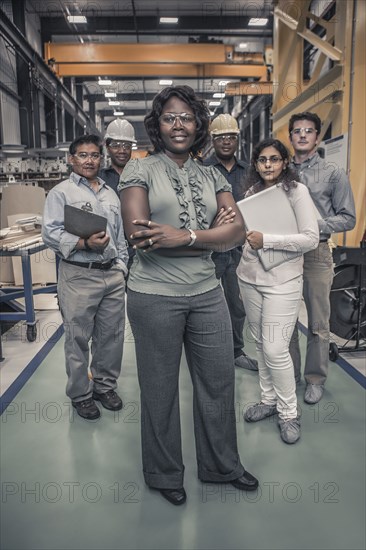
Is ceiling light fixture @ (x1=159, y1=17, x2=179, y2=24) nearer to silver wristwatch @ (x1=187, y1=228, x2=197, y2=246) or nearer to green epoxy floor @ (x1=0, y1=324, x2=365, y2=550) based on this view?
green epoxy floor @ (x1=0, y1=324, x2=365, y2=550)

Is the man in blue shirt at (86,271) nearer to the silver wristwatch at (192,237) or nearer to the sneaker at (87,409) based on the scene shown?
the sneaker at (87,409)

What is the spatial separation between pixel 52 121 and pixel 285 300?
1216 centimetres

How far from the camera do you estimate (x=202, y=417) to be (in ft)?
6.45

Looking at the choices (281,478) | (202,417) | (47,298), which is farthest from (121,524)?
(47,298)

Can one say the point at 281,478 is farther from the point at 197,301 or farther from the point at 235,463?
the point at 197,301

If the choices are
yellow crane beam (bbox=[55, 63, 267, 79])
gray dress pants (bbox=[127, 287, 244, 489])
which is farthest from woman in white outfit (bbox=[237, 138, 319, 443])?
yellow crane beam (bbox=[55, 63, 267, 79])

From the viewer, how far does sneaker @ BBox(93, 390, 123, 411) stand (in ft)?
9.44

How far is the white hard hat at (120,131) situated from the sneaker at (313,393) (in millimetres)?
2272

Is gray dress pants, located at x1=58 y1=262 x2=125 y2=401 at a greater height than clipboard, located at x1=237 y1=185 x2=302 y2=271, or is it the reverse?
clipboard, located at x1=237 y1=185 x2=302 y2=271

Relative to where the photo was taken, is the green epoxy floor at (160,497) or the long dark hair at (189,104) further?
the green epoxy floor at (160,497)

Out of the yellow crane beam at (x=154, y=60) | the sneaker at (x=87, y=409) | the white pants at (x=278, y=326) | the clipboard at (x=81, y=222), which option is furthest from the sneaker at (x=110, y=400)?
the yellow crane beam at (x=154, y=60)

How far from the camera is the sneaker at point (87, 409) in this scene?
108 inches

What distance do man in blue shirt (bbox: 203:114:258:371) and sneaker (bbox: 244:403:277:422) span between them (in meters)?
0.75

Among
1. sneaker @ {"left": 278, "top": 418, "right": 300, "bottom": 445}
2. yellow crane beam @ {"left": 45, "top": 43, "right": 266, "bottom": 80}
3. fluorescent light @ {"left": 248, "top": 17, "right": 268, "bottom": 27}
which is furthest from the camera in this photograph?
fluorescent light @ {"left": 248, "top": 17, "right": 268, "bottom": 27}
